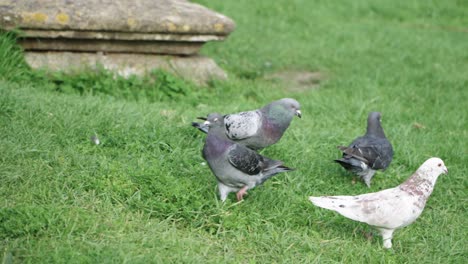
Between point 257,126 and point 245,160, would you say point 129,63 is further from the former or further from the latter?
point 245,160

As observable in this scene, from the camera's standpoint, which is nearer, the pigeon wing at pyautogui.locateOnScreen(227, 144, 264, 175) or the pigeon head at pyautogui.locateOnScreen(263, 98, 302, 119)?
the pigeon wing at pyautogui.locateOnScreen(227, 144, 264, 175)

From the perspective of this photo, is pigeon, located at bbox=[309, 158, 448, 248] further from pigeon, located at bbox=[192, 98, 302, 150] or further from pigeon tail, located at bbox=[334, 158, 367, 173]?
pigeon, located at bbox=[192, 98, 302, 150]

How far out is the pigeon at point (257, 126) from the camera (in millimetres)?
5316

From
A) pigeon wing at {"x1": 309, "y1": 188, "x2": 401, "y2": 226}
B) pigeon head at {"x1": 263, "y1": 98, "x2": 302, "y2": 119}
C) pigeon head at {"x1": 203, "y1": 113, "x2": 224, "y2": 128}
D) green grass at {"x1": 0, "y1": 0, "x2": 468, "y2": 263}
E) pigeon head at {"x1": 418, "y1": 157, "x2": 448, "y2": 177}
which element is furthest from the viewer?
pigeon head at {"x1": 263, "y1": 98, "x2": 302, "y2": 119}

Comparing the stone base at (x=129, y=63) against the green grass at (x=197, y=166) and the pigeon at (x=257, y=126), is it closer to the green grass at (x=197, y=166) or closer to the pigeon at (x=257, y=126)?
the green grass at (x=197, y=166)

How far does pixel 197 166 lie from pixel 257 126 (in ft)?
2.11

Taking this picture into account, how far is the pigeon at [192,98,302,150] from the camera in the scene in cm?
532

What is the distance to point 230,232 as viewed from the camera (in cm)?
428

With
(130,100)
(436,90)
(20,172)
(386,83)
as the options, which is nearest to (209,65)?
(130,100)

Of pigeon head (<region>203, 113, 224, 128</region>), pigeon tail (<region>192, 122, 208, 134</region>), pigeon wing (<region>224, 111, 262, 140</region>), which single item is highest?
pigeon head (<region>203, 113, 224, 128</region>)

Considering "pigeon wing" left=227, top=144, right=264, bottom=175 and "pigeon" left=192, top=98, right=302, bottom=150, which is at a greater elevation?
"pigeon wing" left=227, top=144, right=264, bottom=175

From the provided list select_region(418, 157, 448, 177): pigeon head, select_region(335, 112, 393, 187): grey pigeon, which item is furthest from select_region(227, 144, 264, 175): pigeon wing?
select_region(418, 157, 448, 177): pigeon head

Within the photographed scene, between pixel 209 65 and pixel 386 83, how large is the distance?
107 inches

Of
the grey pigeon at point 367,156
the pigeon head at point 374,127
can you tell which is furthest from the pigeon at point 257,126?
the pigeon head at point 374,127
